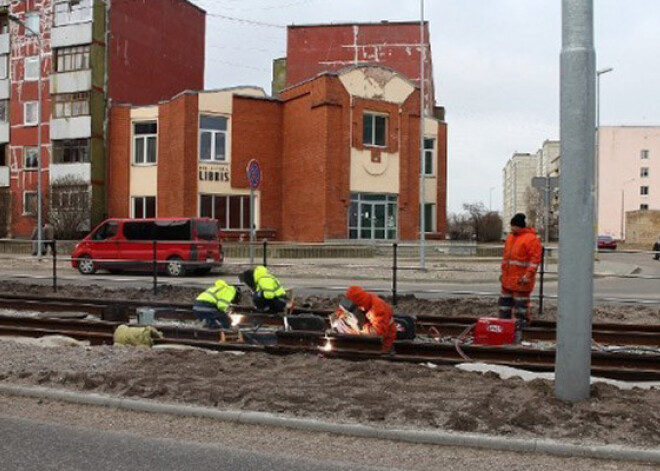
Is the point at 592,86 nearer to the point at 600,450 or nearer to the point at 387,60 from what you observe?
the point at 600,450

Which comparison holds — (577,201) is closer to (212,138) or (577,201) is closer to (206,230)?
(206,230)

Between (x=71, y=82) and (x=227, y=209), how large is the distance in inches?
469

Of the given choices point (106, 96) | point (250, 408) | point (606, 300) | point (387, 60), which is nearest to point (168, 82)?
point (106, 96)

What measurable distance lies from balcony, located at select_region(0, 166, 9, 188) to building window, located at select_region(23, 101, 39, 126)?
303cm

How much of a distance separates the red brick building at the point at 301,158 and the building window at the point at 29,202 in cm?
614

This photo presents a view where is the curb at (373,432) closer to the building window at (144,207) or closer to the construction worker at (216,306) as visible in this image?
the construction worker at (216,306)

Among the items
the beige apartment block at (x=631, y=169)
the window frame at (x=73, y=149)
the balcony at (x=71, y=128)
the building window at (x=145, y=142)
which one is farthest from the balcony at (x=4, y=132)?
the beige apartment block at (x=631, y=169)

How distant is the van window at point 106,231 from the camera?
2294cm

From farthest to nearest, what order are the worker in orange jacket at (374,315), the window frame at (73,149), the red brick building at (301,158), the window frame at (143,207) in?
the window frame at (73,149), the window frame at (143,207), the red brick building at (301,158), the worker in orange jacket at (374,315)

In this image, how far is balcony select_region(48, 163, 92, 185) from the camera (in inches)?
1453

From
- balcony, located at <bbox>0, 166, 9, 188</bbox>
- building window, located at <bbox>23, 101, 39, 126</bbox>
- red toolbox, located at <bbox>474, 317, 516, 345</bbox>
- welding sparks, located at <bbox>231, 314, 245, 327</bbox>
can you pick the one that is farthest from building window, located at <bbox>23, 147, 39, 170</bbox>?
red toolbox, located at <bbox>474, 317, 516, 345</bbox>

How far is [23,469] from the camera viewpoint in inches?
177

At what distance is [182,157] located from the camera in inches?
1310

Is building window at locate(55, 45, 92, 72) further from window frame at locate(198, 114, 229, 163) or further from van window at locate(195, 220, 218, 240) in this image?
van window at locate(195, 220, 218, 240)
